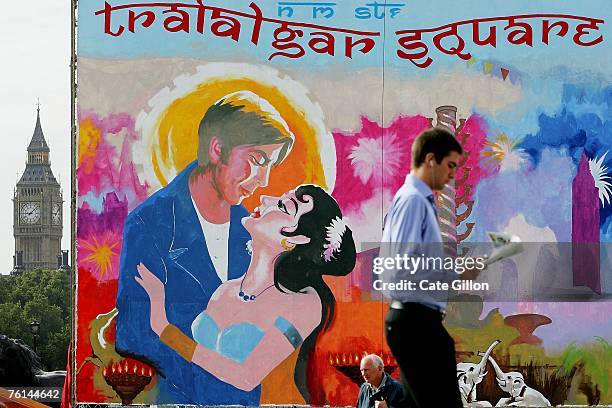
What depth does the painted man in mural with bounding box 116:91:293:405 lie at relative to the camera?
328 inches

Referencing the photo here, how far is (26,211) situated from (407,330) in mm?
149396

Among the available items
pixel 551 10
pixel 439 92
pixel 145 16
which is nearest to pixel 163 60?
pixel 145 16

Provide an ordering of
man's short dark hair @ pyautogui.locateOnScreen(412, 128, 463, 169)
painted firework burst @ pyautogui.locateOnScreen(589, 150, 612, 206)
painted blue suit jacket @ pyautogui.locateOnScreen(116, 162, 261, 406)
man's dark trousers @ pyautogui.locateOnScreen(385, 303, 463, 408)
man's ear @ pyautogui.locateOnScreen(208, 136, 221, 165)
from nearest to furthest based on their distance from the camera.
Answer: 1. man's dark trousers @ pyautogui.locateOnScreen(385, 303, 463, 408)
2. man's short dark hair @ pyautogui.locateOnScreen(412, 128, 463, 169)
3. painted firework burst @ pyautogui.locateOnScreen(589, 150, 612, 206)
4. painted blue suit jacket @ pyautogui.locateOnScreen(116, 162, 261, 406)
5. man's ear @ pyautogui.locateOnScreen(208, 136, 221, 165)

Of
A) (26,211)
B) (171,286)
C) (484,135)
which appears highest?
(26,211)

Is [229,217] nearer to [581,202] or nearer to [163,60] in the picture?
[163,60]

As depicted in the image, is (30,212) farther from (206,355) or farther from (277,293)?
(277,293)

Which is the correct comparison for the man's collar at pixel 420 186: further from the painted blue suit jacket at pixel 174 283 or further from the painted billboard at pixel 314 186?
the painted blue suit jacket at pixel 174 283

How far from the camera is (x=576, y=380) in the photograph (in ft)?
27.0

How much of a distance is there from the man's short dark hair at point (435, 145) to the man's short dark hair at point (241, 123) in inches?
119

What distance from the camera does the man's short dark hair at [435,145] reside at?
5418mm

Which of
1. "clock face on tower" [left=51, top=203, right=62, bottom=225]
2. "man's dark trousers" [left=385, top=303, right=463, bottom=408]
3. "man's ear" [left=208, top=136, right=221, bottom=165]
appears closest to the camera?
"man's dark trousers" [left=385, top=303, right=463, bottom=408]

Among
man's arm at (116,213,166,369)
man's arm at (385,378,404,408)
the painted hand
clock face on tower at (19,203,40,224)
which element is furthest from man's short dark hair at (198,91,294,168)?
clock face on tower at (19,203,40,224)

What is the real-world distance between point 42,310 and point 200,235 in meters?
69.4

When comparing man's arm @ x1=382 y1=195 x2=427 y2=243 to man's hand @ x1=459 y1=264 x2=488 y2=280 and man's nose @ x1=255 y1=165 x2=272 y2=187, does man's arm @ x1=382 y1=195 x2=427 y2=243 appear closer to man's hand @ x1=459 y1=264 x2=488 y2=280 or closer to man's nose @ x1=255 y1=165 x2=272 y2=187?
man's hand @ x1=459 y1=264 x2=488 y2=280
